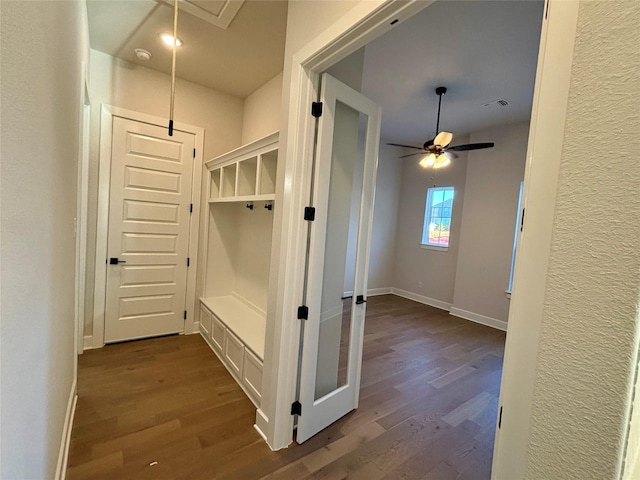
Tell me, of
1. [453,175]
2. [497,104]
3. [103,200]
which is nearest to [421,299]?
[453,175]

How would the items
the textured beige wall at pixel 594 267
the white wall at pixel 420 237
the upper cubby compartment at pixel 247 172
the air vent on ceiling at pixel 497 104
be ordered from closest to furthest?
the textured beige wall at pixel 594 267, the upper cubby compartment at pixel 247 172, the air vent on ceiling at pixel 497 104, the white wall at pixel 420 237

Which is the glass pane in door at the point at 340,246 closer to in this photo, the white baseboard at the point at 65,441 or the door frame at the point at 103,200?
the white baseboard at the point at 65,441

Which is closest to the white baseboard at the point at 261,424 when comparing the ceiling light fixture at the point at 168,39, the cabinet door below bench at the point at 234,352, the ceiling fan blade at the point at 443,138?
the cabinet door below bench at the point at 234,352

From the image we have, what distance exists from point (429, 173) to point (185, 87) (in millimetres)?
4498

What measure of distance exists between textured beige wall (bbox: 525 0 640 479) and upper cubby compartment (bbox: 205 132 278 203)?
6.09 feet

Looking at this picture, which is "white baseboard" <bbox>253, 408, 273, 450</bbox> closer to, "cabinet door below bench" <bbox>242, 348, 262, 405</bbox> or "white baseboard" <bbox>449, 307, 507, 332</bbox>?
"cabinet door below bench" <bbox>242, 348, 262, 405</bbox>

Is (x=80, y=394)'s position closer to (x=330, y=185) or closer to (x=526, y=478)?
(x=330, y=185)

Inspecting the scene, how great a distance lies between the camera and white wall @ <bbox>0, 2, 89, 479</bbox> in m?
0.70

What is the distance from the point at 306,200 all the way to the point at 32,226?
1.23m

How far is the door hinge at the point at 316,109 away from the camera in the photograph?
1770 mm

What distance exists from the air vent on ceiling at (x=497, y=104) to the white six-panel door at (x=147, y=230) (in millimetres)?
3806

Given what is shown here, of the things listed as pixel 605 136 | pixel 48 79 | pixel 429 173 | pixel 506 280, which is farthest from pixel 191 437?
pixel 429 173

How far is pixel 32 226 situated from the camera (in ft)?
2.94

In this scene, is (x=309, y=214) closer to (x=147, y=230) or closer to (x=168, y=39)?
(x=168, y=39)
